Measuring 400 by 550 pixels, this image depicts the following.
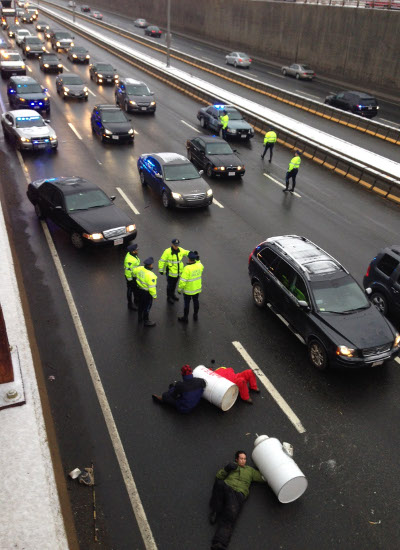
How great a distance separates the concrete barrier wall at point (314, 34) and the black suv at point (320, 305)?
34617 millimetres

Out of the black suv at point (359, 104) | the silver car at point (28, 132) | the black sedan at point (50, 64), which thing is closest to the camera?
the silver car at point (28, 132)

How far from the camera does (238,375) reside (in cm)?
855

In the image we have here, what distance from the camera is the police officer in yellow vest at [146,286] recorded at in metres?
9.67

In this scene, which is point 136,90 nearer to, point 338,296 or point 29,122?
point 29,122

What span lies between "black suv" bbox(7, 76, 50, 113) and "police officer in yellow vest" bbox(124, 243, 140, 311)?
66.9 feet

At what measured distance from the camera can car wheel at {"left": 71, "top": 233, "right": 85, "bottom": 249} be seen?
13.2 m

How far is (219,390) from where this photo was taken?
8.01 meters

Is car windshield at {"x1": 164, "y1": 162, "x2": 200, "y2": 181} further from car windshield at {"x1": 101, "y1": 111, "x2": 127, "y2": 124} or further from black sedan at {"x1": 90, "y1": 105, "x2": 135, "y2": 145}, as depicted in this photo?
car windshield at {"x1": 101, "y1": 111, "x2": 127, "y2": 124}

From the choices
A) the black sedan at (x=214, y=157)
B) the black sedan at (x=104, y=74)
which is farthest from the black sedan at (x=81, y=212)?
the black sedan at (x=104, y=74)

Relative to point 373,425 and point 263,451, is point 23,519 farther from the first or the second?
point 373,425

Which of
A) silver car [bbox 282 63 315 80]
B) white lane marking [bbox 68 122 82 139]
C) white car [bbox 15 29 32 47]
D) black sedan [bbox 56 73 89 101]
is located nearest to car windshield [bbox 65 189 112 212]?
white lane marking [bbox 68 122 82 139]

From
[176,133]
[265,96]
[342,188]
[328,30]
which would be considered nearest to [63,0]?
[328,30]

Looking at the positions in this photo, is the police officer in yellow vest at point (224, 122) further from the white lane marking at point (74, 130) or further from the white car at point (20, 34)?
the white car at point (20, 34)

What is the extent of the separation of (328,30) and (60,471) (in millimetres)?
48819
